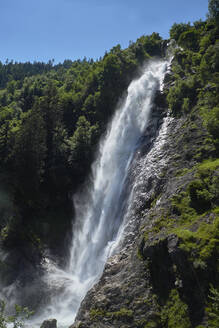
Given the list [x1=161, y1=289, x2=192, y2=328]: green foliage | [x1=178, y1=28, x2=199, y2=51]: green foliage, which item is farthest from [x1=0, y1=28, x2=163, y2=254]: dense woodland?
[x1=161, y1=289, x2=192, y2=328]: green foliage

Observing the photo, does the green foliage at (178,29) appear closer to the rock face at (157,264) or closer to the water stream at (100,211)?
the water stream at (100,211)

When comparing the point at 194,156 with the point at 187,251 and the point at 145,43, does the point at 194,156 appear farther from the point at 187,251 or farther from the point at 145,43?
the point at 145,43

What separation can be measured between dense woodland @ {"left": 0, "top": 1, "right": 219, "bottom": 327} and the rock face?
7.02 feet

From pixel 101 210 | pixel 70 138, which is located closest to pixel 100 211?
pixel 101 210

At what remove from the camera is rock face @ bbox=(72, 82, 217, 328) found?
15.9m

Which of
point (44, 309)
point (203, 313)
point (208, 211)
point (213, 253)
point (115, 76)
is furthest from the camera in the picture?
point (115, 76)

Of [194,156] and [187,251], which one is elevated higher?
[194,156]

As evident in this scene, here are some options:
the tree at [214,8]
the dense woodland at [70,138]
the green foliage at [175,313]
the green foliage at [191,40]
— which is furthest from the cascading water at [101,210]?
the tree at [214,8]

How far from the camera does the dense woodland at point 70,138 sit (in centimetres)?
3353

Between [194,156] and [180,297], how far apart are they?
12.9 m

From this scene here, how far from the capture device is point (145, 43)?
255 ft

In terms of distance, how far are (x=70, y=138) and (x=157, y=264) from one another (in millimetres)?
35951

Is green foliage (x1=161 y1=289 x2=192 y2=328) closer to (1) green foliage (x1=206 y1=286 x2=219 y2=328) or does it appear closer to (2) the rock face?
(2) the rock face

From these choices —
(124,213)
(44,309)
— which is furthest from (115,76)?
(44,309)
